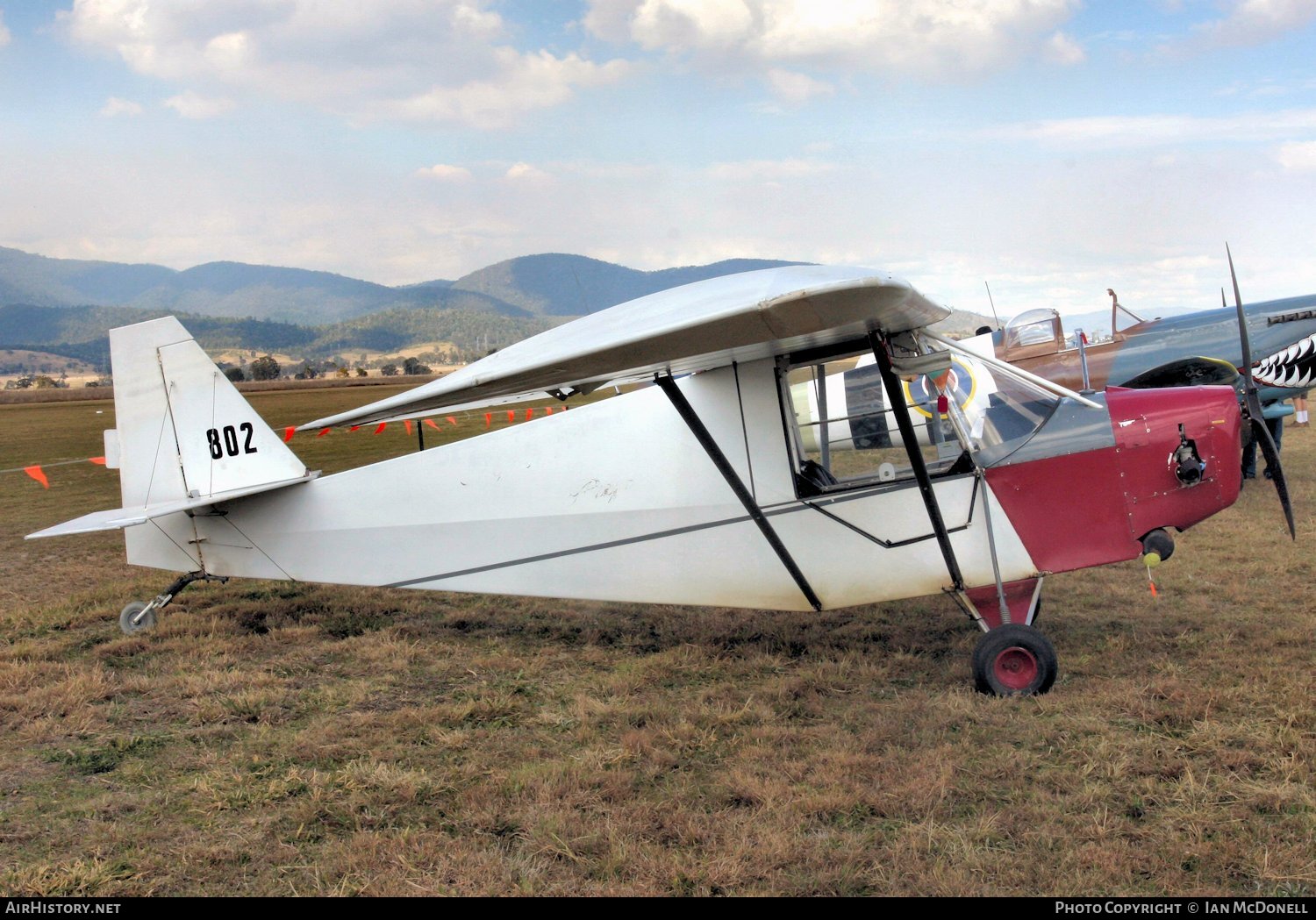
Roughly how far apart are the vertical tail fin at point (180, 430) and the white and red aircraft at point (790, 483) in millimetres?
217

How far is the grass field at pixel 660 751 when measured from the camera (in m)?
3.24

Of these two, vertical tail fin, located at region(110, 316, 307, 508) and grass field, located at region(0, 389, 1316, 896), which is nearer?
grass field, located at region(0, 389, 1316, 896)

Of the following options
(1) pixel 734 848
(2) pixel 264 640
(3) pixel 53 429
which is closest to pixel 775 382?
(1) pixel 734 848

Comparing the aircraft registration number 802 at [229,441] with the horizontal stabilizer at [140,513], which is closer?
the horizontal stabilizer at [140,513]

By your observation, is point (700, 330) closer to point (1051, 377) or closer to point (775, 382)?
point (775, 382)

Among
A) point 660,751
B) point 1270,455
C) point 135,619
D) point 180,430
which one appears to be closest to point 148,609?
point 135,619

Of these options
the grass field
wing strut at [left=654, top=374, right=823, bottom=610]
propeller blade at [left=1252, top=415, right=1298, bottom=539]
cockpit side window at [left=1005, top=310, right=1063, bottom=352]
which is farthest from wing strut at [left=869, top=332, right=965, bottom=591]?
cockpit side window at [left=1005, top=310, right=1063, bottom=352]

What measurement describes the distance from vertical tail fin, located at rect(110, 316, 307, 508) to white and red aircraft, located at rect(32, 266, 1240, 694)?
0.71ft

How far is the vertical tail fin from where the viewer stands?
6367 mm

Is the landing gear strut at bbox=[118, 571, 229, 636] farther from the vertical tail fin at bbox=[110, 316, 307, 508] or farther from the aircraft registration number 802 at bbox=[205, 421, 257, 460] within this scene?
the aircraft registration number 802 at bbox=[205, 421, 257, 460]

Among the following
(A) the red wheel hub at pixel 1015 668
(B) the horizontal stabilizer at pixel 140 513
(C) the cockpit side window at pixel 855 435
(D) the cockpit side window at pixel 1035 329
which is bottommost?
(A) the red wheel hub at pixel 1015 668

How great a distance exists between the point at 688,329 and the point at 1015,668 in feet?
8.30

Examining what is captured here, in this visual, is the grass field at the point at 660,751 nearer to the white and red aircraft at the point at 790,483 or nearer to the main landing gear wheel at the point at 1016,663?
the main landing gear wheel at the point at 1016,663

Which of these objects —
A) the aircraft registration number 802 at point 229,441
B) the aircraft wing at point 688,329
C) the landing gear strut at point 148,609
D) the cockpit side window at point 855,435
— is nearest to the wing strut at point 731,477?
the aircraft wing at point 688,329
